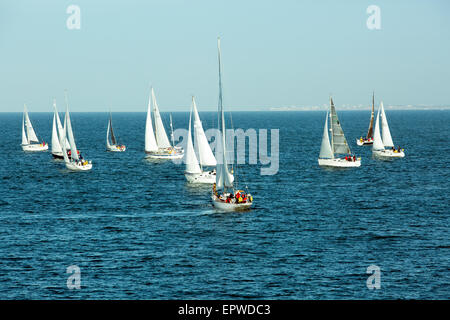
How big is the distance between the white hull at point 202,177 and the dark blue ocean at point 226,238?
10.8 feet

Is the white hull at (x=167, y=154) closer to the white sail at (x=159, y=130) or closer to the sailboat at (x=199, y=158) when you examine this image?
the white sail at (x=159, y=130)

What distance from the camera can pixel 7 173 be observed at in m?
112

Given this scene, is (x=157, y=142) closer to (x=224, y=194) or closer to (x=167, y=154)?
(x=167, y=154)

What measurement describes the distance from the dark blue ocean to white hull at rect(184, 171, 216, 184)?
329 centimetres

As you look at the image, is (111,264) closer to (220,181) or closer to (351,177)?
(220,181)

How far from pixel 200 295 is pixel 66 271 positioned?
13.1 metres

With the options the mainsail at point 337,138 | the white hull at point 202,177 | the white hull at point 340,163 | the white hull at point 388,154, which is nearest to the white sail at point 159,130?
the white hull at point 340,163

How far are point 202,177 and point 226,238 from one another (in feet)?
115

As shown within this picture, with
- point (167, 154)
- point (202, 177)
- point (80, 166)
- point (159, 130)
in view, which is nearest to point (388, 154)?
point (167, 154)

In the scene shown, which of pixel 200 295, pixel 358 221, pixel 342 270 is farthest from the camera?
→ pixel 358 221

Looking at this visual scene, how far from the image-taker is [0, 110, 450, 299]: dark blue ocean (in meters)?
44.7

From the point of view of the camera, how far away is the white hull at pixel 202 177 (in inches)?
3610
